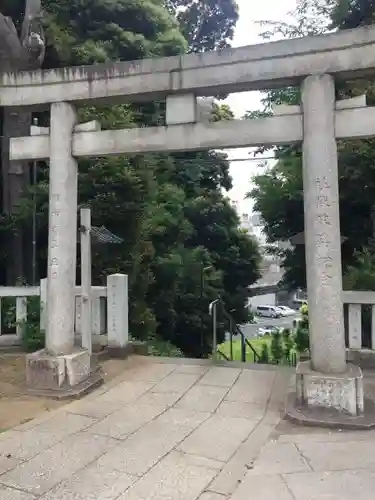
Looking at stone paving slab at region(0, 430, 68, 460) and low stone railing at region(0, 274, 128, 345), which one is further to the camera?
low stone railing at region(0, 274, 128, 345)

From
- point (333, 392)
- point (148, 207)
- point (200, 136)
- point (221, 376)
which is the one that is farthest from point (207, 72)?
point (148, 207)

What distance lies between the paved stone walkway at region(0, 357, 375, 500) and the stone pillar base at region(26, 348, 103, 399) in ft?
0.87

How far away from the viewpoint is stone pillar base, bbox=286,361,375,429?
4.49 m

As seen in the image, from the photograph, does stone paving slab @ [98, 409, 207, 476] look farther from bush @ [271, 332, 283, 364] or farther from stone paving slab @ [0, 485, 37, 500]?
bush @ [271, 332, 283, 364]

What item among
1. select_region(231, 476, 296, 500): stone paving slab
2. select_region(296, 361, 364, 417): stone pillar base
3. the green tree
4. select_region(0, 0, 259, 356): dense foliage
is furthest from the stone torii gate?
the green tree

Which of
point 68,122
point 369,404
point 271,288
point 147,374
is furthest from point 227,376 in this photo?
point 271,288

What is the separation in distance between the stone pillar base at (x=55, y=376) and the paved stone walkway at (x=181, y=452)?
266 millimetres

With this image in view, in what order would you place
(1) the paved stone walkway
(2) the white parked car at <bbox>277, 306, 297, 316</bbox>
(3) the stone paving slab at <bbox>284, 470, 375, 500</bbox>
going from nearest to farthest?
1. (3) the stone paving slab at <bbox>284, 470, 375, 500</bbox>
2. (1) the paved stone walkway
3. (2) the white parked car at <bbox>277, 306, 297, 316</bbox>

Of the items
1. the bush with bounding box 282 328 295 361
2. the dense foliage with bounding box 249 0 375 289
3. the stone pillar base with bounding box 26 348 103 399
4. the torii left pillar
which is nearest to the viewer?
the stone pillar base with bounding box 26 348 103 399

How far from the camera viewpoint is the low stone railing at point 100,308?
23.8 feet

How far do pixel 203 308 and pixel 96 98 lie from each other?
1177 cm

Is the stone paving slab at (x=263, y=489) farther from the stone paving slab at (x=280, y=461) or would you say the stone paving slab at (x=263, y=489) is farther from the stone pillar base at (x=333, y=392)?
the stone pillar base at (x=333, y=392)

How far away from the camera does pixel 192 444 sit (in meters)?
4.02

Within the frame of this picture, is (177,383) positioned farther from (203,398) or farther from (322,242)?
(322,242)
